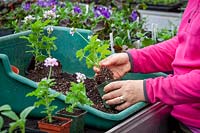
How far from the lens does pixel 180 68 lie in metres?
1.37

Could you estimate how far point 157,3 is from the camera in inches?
186

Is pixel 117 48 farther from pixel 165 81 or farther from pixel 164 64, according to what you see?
pixel 165 81

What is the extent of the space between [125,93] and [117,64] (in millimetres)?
223

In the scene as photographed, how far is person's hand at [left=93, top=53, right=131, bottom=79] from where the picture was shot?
149cm

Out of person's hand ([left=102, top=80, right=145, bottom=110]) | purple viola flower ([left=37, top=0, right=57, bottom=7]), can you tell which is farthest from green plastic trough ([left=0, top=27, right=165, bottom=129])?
purple viola flower ([left=37, top=0, right=57, bottom=7])

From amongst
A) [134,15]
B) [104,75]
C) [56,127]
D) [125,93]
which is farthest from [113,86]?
[134,15]

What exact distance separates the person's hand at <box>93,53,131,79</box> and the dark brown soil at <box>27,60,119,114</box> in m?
0.02

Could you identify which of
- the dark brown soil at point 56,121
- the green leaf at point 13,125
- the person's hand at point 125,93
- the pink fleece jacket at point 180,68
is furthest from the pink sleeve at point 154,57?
the green leaf at point 13,125

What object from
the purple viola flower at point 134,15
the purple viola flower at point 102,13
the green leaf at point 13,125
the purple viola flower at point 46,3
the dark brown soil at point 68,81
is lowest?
the dark brown soil at point 68,81

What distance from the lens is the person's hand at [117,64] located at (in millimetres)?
1486

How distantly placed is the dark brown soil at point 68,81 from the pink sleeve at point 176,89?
0.14 meters

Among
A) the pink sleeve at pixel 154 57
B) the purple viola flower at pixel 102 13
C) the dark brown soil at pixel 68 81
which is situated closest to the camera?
the dark brown soil at pixel 68 81

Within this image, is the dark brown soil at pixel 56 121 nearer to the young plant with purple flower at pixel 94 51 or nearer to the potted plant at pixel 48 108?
the potted plant at pixel 48 108

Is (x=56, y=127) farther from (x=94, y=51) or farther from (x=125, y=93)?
(x=94, y=51)
